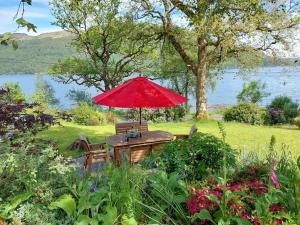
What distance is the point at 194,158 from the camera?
493 centimetres

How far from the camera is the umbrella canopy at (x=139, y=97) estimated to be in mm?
7281

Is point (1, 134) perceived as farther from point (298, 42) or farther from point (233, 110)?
point (298, 42)

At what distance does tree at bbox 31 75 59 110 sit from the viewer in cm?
2250

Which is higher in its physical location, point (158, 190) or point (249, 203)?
point (158, 190)

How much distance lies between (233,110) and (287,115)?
3.91m

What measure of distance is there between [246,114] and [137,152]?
43.3 ft

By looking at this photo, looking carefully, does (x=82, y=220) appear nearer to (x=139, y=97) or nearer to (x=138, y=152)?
(x=138, y=152)

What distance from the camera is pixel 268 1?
663 inches

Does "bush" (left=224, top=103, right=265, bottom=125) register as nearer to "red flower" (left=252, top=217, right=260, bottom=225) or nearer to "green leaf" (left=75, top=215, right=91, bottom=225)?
"red flower" (left=252, top=217, right=260, bottom=225)

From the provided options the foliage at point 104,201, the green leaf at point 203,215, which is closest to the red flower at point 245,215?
the green leaf at point 203,215

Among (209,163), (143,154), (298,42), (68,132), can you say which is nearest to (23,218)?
(209,163)

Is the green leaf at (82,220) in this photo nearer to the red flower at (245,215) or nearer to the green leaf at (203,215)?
the green leaf at (203,215)

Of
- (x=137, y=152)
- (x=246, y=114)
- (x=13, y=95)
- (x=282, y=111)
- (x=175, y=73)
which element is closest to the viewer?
(x=137, y=152)

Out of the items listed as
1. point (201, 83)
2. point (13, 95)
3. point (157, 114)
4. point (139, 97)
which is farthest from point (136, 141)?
point (157, 114)
